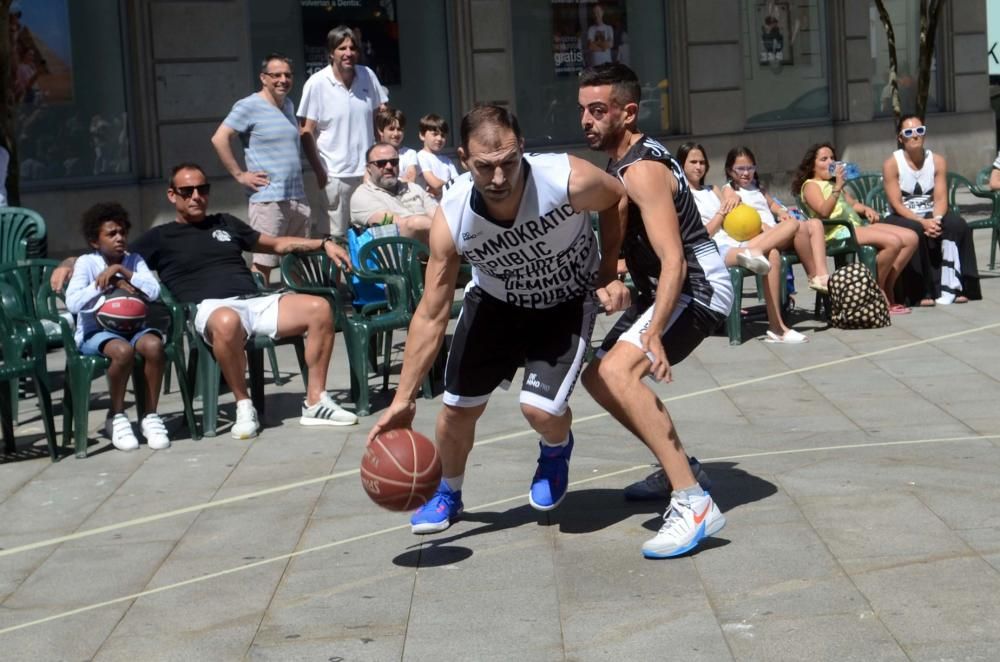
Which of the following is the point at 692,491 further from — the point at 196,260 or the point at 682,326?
the point at 196,260

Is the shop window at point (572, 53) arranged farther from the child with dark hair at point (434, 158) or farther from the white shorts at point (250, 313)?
the white shorts at point (250, 313)

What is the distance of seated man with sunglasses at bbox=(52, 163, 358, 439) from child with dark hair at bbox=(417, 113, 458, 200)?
2.53 m

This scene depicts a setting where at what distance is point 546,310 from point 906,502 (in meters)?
1.60

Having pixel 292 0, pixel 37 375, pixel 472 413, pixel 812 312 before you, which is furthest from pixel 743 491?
pixel 292 0

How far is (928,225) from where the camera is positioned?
11742 mm

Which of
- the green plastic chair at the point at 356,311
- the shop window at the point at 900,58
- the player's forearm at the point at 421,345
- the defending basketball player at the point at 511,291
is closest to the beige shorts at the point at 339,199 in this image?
the green plastic chair at the point at 356,311

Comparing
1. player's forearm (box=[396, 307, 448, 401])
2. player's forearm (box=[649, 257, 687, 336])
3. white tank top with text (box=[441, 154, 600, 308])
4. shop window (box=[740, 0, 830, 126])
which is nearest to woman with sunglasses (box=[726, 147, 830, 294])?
white tank top with text (box=[441, 154, 600, 308])

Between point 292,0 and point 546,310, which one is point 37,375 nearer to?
point 546,310

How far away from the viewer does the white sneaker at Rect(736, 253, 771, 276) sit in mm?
10516

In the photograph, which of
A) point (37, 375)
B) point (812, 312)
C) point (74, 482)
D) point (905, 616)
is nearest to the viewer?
point (905, 616)

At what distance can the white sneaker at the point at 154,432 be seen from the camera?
26.4 feet

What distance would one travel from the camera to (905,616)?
4797mm

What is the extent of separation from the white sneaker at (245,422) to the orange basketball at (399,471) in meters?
2.62

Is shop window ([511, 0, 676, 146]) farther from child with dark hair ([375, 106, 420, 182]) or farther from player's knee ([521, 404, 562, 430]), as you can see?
player's knee ([521, 404, 562, 430])
